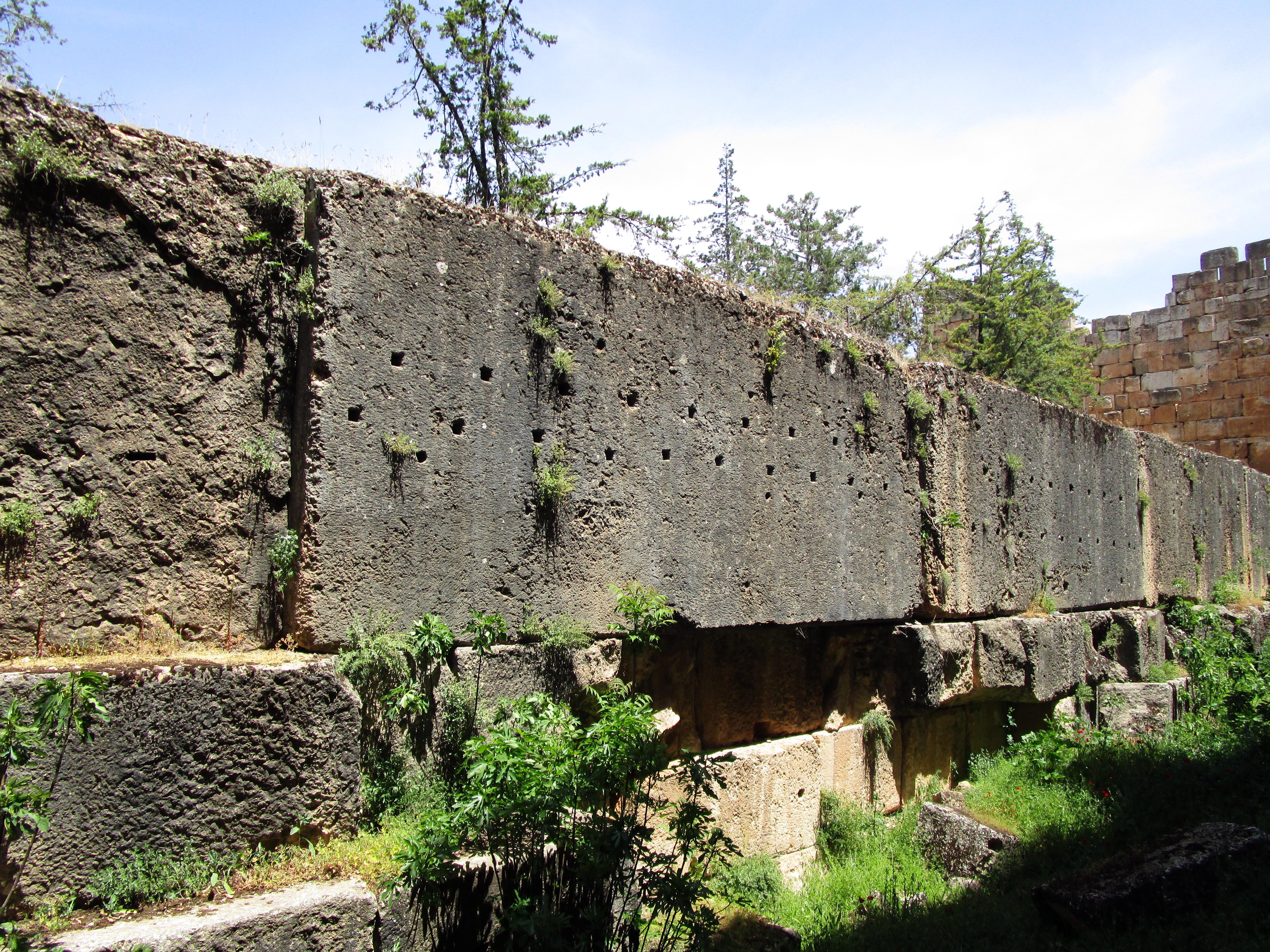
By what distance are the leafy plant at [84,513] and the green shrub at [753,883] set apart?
3376mm

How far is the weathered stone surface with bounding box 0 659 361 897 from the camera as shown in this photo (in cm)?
262

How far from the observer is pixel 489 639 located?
12.0 ft

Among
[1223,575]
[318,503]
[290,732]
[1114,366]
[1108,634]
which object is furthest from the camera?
[1114,366]

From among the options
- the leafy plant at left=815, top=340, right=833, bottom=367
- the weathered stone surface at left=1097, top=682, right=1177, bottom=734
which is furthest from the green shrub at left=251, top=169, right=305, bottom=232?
the weathered stone surface at left=1097, top=682, right=1177, bottom=734

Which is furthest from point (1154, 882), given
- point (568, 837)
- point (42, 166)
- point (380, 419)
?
point (42, 166)

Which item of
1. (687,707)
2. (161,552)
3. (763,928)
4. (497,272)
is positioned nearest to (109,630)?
(161,552)

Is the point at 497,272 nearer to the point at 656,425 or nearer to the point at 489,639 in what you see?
the point at 656,425

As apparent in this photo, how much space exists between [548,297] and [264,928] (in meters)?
2.78

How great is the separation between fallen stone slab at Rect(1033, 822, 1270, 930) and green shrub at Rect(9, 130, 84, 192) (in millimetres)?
5370

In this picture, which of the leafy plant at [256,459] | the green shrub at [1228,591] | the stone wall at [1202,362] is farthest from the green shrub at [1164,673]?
the leafy plant at [256,459]

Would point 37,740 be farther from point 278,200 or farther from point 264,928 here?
point 278,200

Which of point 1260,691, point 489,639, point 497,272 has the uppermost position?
point 497,272

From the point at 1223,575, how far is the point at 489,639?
1169cm

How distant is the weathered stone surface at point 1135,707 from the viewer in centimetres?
785
